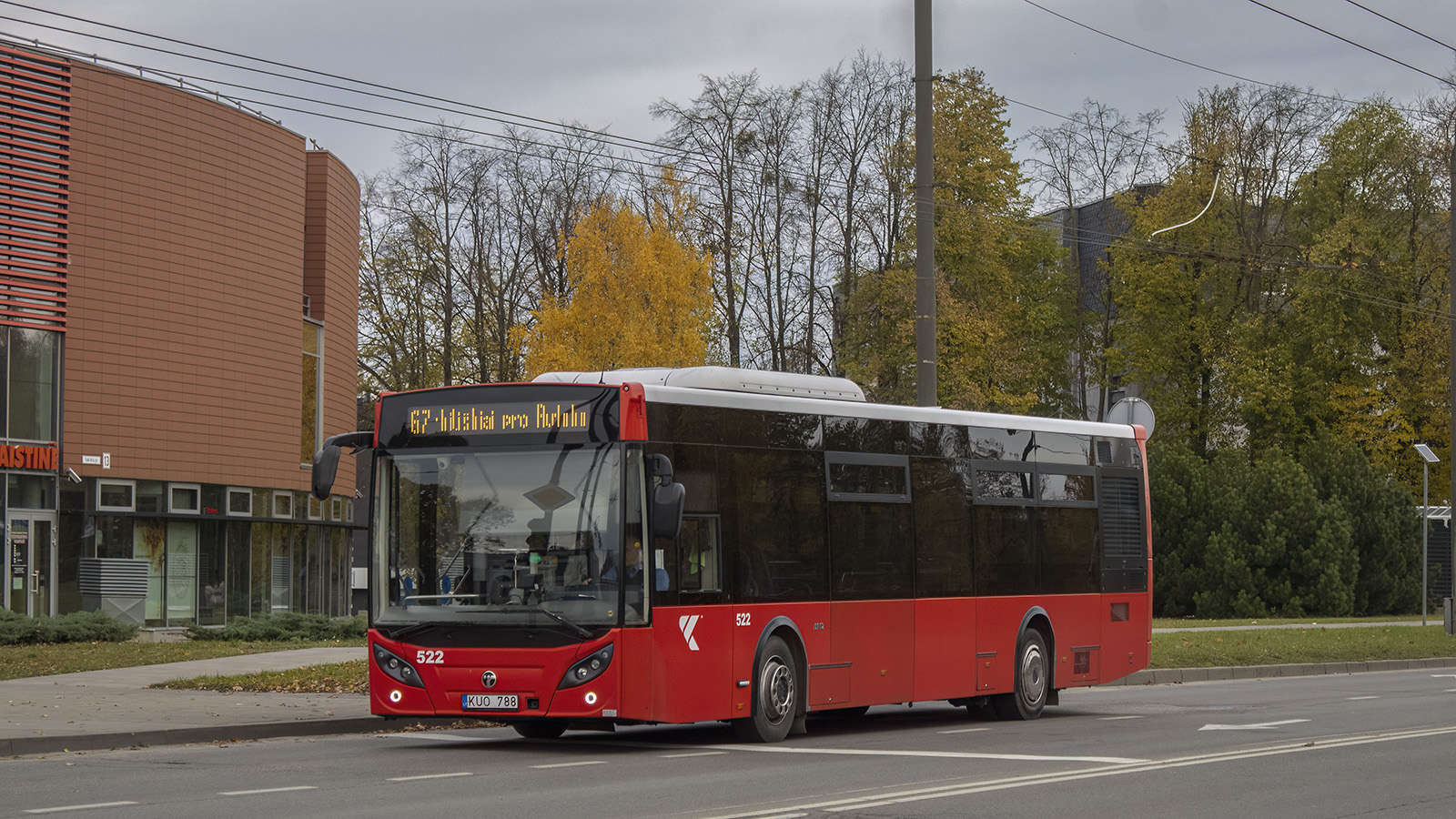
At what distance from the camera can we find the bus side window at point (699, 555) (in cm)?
1355

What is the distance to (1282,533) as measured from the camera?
41.8m

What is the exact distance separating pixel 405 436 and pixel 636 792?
4.78 metres

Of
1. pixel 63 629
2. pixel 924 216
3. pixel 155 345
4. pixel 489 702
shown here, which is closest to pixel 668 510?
pixel 489 702

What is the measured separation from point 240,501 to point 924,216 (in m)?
24.7

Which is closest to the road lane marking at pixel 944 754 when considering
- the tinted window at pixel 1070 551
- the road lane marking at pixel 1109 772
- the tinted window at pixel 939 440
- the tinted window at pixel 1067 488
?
the road lane marking at pixel 1109 772

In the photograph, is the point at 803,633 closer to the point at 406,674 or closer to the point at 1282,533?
the point at 406,674

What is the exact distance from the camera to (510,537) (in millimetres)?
13414

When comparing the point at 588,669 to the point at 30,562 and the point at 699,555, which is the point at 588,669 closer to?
the point at 699,555

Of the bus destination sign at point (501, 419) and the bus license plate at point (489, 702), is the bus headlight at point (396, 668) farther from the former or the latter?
the bus destination sign at point (501, 419)

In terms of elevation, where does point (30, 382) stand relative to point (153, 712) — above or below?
above

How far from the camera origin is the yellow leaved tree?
133 feet

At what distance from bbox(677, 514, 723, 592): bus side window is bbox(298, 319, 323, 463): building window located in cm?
3001

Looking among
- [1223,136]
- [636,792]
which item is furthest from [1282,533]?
[636,792]

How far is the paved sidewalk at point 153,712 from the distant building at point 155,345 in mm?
13049
